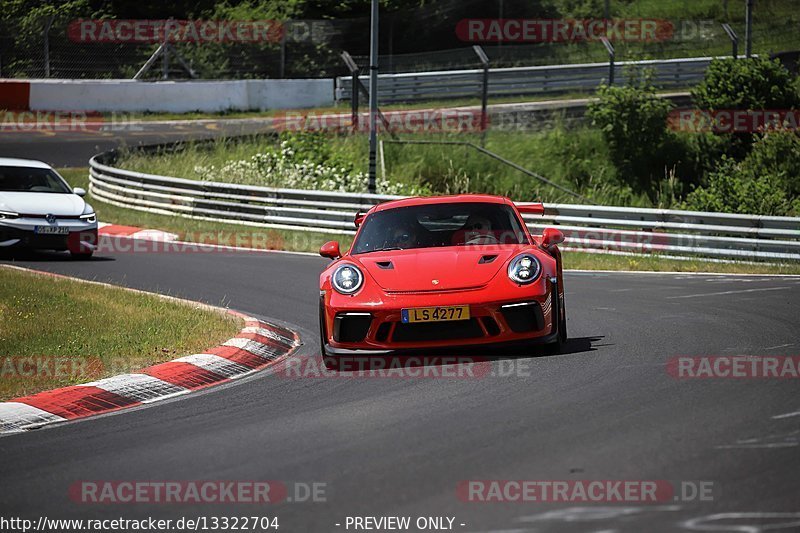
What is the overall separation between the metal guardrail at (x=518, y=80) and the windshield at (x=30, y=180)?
1523 centimetres

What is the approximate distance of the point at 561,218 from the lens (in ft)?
66.8

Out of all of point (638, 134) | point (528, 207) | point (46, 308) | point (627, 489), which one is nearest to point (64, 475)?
point (627, 489)

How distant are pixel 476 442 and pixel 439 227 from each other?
4038 mm

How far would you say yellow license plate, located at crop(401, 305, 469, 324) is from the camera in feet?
27.0

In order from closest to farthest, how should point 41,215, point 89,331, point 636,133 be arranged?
1. point 89,331
2. point 41,215
3. point 636,133

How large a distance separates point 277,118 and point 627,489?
3285 centimetres

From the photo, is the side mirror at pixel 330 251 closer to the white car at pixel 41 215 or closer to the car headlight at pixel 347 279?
the car headlight at pixel 347 279

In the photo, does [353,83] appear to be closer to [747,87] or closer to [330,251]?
[747,87]

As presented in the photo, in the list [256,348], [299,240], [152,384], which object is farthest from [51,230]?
[152,384]

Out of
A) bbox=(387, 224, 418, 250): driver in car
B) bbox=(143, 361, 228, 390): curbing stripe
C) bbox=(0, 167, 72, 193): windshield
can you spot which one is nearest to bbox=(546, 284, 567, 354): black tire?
bbox=(387, 224, 418, 250): driver in car

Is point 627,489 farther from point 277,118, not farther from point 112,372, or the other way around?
point 277,118

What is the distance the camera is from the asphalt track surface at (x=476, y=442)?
15.6ft

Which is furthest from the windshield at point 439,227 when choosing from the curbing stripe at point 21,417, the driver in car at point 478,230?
the curbing stripe at point 21,417

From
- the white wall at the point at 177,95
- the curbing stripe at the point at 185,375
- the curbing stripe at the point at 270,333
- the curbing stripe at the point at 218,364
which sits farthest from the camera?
the white wall at the point at 177,95
